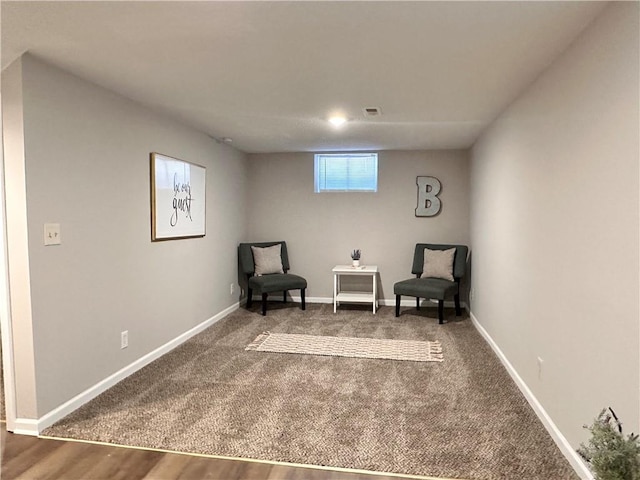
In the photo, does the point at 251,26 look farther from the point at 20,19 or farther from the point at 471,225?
the point at 471,225

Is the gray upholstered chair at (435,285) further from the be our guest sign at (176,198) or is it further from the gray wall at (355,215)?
the be our guest sign at (176,198)

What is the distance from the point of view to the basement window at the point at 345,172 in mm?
5762

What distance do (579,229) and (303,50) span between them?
1628mm

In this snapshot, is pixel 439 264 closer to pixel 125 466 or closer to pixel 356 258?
pixel 356 258

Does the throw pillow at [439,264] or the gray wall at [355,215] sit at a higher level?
the gray wall at [355,215]

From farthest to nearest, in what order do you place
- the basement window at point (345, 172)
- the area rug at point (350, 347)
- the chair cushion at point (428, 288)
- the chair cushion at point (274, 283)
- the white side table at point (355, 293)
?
the basement window at point (345, 172) → the white side table at point (355, 293) → the chair cushion at point (274, 283) → the chair cushion at point (428, 288) → the area rug at point (350, 347)

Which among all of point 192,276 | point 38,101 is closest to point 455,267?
point 192,276

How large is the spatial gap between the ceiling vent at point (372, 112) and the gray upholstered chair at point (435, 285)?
212cm

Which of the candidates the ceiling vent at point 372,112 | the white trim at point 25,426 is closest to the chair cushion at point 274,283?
the ceiling vent at point 372,112

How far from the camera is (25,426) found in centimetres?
235

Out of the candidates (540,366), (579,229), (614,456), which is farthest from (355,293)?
(614,456)

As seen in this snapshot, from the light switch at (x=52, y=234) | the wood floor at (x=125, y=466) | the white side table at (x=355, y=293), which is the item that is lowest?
the wood floor at (x=125, y=466)

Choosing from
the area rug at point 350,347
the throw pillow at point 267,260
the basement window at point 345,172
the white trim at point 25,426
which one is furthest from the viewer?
the basement window at point 345,172

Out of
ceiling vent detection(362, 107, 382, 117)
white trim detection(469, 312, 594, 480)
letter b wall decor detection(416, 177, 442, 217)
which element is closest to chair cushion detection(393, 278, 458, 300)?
letter b wall decor detection(416, 177, 442, 217)
